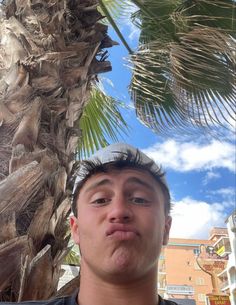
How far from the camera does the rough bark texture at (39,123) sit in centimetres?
141

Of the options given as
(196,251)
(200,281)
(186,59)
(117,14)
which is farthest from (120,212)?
(196,251)

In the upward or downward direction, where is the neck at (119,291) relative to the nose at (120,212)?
downward

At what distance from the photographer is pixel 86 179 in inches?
45.0

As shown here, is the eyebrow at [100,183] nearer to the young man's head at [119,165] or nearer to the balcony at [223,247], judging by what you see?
the young man's head at [119,165]

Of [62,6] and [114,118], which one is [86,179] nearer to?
[62,6]

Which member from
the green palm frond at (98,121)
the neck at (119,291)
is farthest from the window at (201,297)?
the neck at (119,291)

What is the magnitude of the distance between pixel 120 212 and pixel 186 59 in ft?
6.34

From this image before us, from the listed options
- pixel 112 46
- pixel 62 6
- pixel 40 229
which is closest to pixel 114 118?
pixel 112 46

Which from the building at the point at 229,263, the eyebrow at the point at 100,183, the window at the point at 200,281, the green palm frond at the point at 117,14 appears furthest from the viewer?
the window at the point at 200,281

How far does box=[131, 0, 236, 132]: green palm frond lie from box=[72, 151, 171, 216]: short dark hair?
1568mm

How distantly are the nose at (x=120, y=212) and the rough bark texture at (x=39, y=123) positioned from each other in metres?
0.49

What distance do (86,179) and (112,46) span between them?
1.52m

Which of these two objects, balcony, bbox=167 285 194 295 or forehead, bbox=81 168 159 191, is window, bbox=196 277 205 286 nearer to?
balcony, bbox=167 285 194 295

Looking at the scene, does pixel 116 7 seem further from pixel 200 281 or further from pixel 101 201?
pixel 200 281
